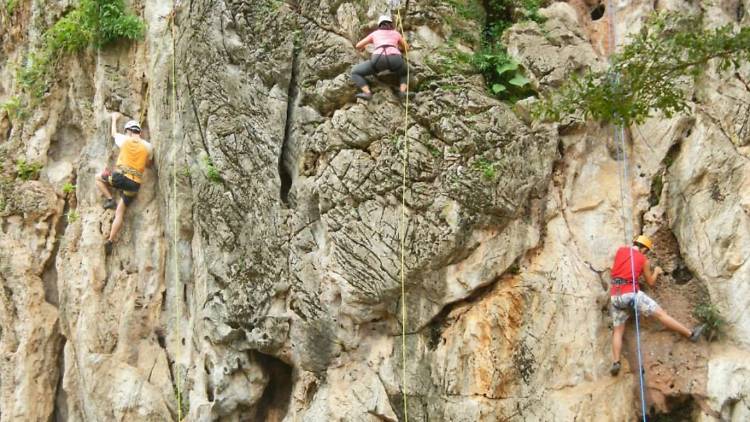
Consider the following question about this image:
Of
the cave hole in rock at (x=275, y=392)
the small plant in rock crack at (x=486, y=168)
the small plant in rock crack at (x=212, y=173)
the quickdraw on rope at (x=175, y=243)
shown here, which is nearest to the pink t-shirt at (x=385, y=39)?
the small plant in rock crack at (x=486, y=168)

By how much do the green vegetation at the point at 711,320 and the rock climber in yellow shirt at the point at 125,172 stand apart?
7.97m

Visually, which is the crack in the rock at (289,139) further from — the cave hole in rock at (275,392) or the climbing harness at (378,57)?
the cave hole in rock at (275,392)

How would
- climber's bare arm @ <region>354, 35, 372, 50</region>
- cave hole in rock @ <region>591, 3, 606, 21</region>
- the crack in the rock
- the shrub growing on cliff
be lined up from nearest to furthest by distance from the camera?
1. climber's bare arm @ <region>354, 35, 372, 50</region>
2. the shrub growing on cliff
3. the crack in the rock
4. cave hole in rock @ <region>591, 3, 606, 21</region>

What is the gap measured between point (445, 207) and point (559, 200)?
5.10ft

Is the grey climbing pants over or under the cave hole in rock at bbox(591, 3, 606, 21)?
under

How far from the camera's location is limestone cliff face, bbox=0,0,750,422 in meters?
8.45

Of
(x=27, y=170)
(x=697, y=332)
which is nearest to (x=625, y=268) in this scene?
(x=697, y=332)

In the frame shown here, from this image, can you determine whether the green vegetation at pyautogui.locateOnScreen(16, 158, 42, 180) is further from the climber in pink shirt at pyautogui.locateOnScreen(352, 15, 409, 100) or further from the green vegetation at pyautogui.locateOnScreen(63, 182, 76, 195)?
the climber in pink shirt at pyautogui.locateOnScreen(352, 15, 409, 100)

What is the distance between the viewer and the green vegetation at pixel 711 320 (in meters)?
8.27

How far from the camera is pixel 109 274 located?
35.4ft

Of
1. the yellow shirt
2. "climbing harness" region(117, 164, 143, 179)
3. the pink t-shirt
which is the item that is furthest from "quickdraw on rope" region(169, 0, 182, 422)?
the pink t-shirt

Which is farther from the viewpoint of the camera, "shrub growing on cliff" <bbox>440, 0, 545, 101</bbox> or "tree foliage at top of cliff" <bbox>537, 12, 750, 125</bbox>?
"shrub growing on cliff" <bbox>440, 0, 545, 101</bbox>

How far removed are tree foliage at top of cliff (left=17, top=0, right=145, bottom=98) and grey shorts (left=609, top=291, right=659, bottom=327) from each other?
8.32 meters

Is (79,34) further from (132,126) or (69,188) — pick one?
(69,188)
